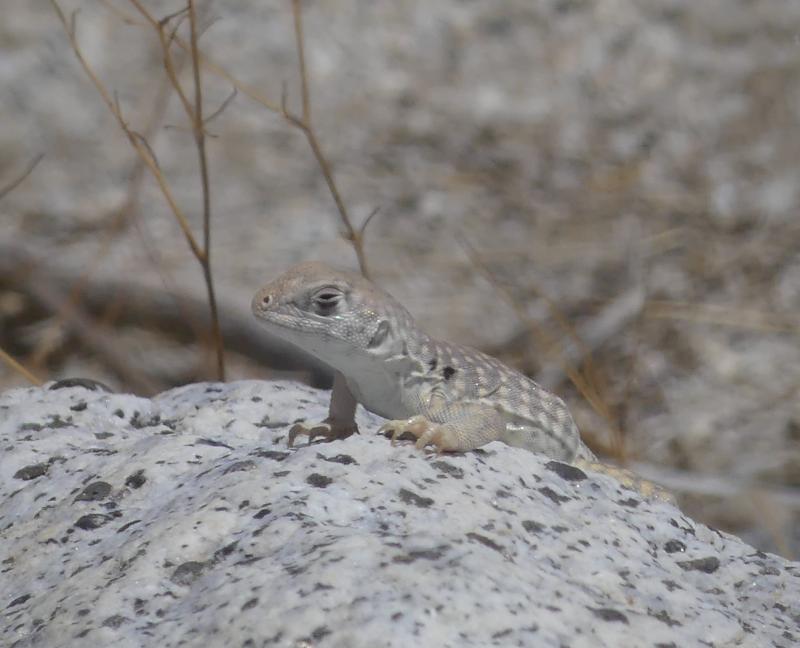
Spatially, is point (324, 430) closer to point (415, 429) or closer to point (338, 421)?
point (338, 421)

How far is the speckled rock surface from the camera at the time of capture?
2.40m

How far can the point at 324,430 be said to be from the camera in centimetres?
357

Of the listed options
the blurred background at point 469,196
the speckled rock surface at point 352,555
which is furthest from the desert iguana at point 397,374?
the blurred background at point 469,196

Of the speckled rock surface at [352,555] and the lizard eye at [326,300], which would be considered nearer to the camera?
the speckled rock surface at [352,555]

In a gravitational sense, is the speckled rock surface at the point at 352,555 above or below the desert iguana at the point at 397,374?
below

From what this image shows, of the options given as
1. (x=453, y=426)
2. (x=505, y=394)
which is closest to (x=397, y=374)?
(x=505, y=394)

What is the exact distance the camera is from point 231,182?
844cm

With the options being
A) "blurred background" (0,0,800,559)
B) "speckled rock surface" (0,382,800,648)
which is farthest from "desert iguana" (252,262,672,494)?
"blurred background" (0,0,800,559)

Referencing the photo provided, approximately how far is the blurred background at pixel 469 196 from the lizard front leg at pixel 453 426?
3.22 m

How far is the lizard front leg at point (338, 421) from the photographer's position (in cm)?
354

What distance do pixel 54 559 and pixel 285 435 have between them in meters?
0.93

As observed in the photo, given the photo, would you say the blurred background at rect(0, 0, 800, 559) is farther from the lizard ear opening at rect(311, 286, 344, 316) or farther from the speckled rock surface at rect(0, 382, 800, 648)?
the speckled rock surface at rect(0, 382, 800, 648)

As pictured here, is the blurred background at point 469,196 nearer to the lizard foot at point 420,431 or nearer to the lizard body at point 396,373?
the lizard body at point 396,373

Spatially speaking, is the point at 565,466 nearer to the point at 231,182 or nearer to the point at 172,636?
the point at 172,636
